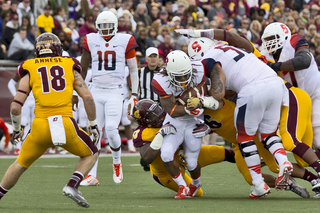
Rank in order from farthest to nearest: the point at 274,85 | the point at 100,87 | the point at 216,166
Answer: the point at 216,166 < the point at 100,87 < the point at 274,85

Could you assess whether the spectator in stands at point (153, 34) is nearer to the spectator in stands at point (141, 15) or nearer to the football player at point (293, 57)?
the spectator in stands at point (141, 15)

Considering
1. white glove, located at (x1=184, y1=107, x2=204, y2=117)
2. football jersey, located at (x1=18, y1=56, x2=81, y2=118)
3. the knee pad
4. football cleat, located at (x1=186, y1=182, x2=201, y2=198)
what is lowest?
football cleat, located at (x1=186, y1=182, x2=201, y2=198)

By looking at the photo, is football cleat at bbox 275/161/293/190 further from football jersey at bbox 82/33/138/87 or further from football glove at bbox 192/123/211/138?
football jersey at bbox 82/33/138/87

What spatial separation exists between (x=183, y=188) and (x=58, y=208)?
4.16 feet

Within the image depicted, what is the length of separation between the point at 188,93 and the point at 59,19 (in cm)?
852

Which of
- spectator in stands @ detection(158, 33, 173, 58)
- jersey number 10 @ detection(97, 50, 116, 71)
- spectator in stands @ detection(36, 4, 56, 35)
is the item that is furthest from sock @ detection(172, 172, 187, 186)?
spectator in stands @ detection(36, 4, 56, 35)

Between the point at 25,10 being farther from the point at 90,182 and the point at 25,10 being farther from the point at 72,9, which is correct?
the point at 90,182

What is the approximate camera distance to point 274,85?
15.9 feet

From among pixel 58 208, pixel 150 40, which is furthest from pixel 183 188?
pixel 150 40

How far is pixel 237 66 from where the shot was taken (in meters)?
5.01

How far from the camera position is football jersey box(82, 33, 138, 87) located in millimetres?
6539

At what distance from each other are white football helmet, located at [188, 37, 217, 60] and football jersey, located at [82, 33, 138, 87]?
4.08ft

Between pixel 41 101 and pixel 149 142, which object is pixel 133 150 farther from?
pixel 41 101

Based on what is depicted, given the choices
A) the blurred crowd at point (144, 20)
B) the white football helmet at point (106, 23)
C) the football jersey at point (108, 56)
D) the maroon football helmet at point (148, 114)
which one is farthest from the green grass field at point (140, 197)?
the blurred crowd at point (144, 20)
